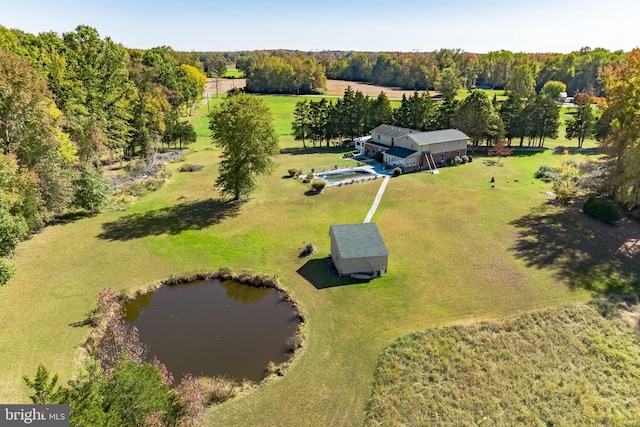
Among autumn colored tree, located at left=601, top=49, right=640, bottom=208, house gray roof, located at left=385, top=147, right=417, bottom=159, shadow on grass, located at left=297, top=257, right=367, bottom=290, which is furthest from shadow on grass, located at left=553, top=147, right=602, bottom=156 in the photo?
shadow on grass, located at left=297, top=257, right=367, bottom=290

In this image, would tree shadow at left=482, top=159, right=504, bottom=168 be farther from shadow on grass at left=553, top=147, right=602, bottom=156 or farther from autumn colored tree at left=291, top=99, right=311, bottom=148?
autumn colored tree at left=291, top=99, right=311, bottom=148

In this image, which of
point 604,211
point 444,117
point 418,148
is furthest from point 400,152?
point 604,211

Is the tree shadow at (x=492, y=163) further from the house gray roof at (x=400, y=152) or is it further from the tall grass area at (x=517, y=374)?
the tall grass area at (x=517, y=374)

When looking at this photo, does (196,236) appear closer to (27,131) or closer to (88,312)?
(88,312)

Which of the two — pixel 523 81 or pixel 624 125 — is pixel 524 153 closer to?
pixel 624 125

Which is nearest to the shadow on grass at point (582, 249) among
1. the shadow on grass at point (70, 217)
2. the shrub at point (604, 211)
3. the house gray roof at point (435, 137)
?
the shrub at point (604, 211)
